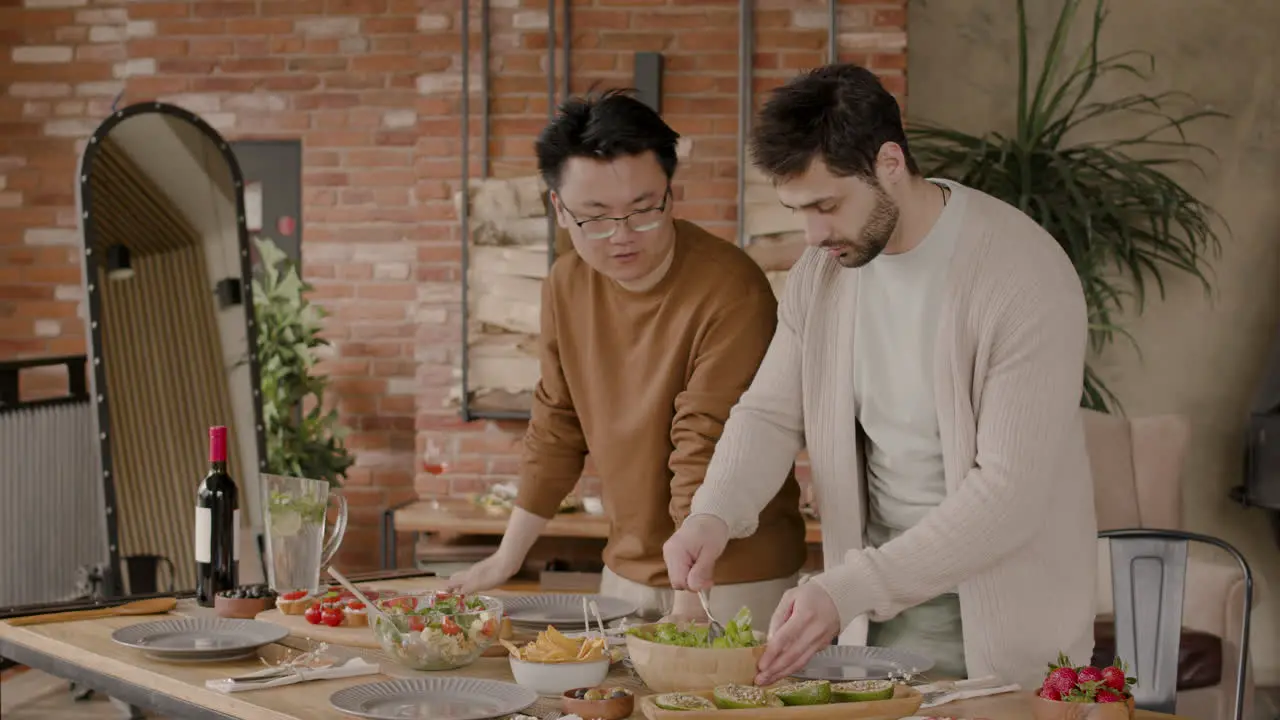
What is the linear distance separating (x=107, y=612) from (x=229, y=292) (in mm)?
1770

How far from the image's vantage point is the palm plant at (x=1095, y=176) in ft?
16.0

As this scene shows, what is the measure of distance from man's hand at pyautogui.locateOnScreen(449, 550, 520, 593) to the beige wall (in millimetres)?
3585

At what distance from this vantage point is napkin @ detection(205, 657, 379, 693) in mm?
1824

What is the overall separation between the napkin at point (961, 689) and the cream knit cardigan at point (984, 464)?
14 centimetres

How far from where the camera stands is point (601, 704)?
64.8 inches

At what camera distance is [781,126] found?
1.98 metres

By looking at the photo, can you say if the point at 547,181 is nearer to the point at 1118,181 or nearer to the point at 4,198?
the point at 1118,181

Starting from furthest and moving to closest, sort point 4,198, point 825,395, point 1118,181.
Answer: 1. point 4,198
2. point 1118,181
3. point 825,395

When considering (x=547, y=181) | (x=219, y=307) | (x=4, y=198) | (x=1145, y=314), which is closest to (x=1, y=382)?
(x=219, y=307)

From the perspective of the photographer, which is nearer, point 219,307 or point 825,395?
point 825,395

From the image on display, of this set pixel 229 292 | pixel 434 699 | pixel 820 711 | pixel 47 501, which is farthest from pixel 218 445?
pixel 47 501

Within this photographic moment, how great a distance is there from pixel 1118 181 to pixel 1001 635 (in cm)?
333

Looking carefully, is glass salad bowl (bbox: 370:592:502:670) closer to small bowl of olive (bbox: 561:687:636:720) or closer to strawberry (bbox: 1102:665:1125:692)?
small bowl of olive (bbox: 561:687:636:720)

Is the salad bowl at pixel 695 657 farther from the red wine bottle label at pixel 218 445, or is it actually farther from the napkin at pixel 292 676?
the red wine bottle label at pixel 218 445
